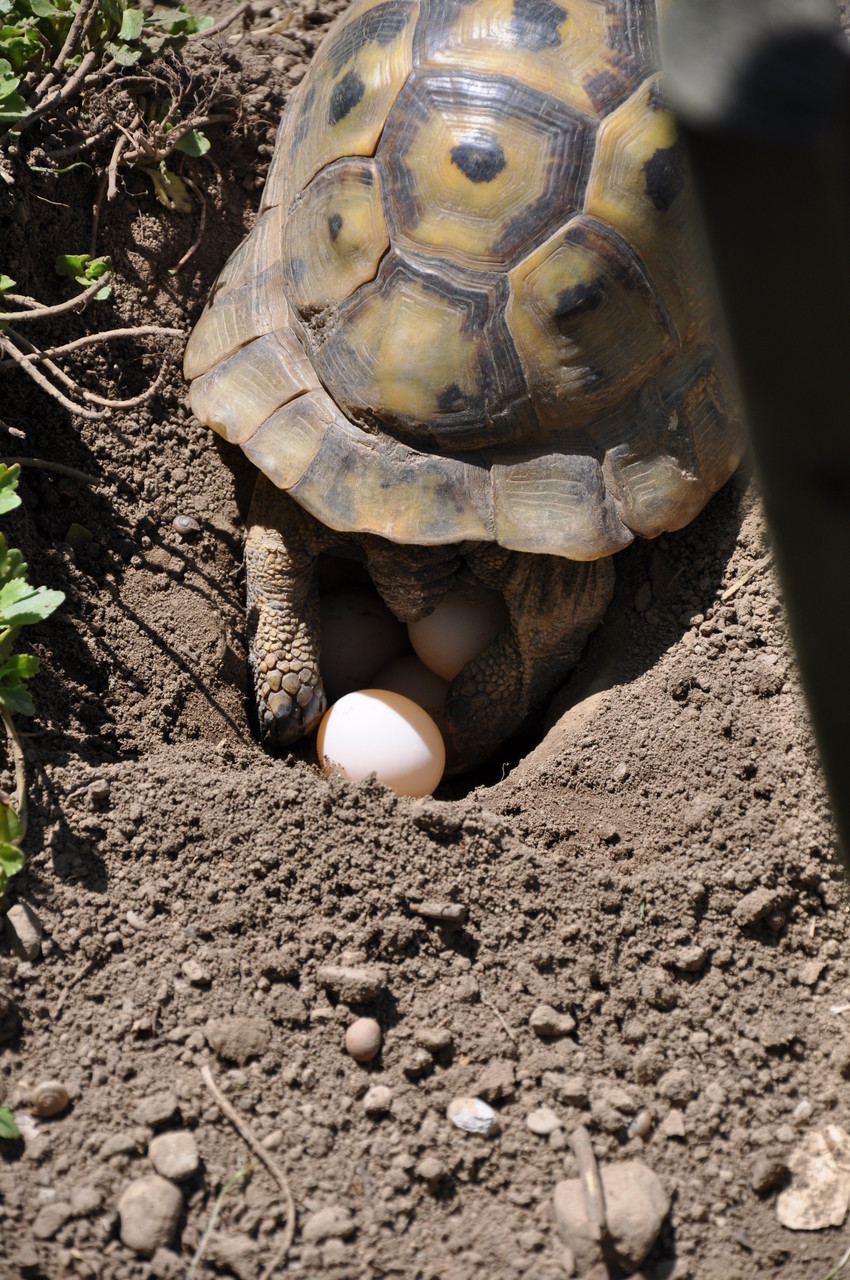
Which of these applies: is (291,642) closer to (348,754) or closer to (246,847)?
(348,754)

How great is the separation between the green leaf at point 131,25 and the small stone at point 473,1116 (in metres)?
3.10

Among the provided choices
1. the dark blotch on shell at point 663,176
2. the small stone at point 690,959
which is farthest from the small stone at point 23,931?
the dark blotch on shell at point 663,176

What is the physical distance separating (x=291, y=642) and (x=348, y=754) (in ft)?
1.45

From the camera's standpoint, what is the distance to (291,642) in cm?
307

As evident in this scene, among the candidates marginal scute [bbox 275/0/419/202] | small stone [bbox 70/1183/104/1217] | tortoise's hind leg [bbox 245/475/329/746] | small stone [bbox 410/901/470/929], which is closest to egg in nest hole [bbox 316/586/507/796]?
tortoise's hind leg [bbox 245/475/329/746]

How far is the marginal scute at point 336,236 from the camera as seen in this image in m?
2.80

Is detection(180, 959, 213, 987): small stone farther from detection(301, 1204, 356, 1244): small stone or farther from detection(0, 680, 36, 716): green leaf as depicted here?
detection(0, 680, 36, 716): green leaf

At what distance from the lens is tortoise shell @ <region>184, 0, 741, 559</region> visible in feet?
8.84


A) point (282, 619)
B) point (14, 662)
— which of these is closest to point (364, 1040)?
point (14, 662)

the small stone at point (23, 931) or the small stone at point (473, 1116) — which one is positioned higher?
the small stone at point (23, 931)

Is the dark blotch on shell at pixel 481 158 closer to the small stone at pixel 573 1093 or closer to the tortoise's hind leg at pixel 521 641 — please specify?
the tortoise's hind leg at pixel 521 641

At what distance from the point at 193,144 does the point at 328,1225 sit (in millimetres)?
3136

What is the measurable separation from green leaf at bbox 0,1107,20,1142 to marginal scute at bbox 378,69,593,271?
2.26 metres

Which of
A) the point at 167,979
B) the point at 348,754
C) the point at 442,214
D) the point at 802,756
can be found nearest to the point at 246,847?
the point at 167,979
